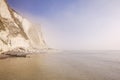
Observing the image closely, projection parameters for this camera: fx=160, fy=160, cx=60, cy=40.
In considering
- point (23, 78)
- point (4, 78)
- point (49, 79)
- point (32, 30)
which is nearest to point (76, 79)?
point (49, 79)

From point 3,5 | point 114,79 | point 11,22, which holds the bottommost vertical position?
point 114,79

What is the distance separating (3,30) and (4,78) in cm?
2882

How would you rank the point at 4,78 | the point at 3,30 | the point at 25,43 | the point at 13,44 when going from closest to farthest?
the point at 4,78 → the point at 3,30 → the point at 13,44 → the point at 25,43

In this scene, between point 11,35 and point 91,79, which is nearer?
point 91,79

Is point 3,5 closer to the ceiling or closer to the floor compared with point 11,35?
closer to the ceiling

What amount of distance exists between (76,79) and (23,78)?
402 centimetres

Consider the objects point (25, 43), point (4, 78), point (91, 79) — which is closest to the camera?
point (4, 78)

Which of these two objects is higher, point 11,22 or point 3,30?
point 11,22

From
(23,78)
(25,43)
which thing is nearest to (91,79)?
(23,78)

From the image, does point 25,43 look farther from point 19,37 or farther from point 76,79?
point 76,79

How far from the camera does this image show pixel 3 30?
126 ft

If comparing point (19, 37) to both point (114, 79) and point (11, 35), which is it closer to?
point (11, 35)

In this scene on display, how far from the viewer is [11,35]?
4175 cm

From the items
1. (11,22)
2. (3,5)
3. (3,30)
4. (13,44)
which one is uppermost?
(3,5)
